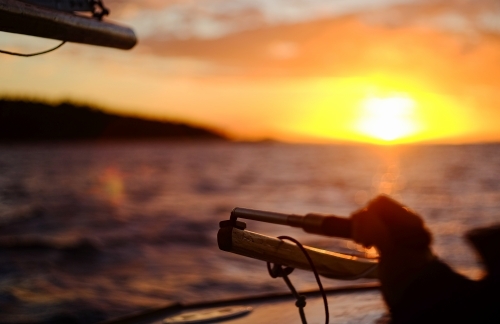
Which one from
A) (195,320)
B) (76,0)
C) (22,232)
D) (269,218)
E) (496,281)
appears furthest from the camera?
(22,232)

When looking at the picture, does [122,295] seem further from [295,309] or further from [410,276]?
[410,276]

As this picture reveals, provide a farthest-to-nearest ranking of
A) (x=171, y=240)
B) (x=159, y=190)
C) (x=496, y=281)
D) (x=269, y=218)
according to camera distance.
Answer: (x=159, y=190), (x=171, y=240), (x=269, y=218), (x=496, y=281)

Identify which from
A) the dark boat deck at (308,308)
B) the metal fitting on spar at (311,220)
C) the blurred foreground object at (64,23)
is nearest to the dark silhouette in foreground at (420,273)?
the metal fitting on spar at (311,220)

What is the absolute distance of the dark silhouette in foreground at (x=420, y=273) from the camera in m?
2.09

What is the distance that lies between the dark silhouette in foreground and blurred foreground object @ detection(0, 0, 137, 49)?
189 cm

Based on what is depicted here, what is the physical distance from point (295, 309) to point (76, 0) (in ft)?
8.81

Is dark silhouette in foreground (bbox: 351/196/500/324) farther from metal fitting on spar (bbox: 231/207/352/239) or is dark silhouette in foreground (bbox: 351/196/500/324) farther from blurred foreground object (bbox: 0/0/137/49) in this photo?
blurred foreground object (bbox: 0/0/137/49)

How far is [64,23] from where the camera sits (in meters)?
3.06

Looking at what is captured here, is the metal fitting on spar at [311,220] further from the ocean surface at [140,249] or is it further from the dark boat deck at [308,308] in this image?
the ocean surface at [140,249]

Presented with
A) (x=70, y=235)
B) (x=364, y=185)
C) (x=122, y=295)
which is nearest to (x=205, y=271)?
(x=122, y=295)

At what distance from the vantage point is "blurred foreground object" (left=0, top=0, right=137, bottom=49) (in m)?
2.71

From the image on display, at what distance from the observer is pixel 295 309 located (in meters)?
4.22

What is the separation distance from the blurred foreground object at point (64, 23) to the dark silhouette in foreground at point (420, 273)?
1.89 m

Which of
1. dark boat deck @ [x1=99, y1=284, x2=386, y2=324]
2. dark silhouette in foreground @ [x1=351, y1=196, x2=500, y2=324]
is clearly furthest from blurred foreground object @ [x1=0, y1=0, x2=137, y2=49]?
dark boat deck @ [x1=99, y1=284, x2=386, y2=324]
